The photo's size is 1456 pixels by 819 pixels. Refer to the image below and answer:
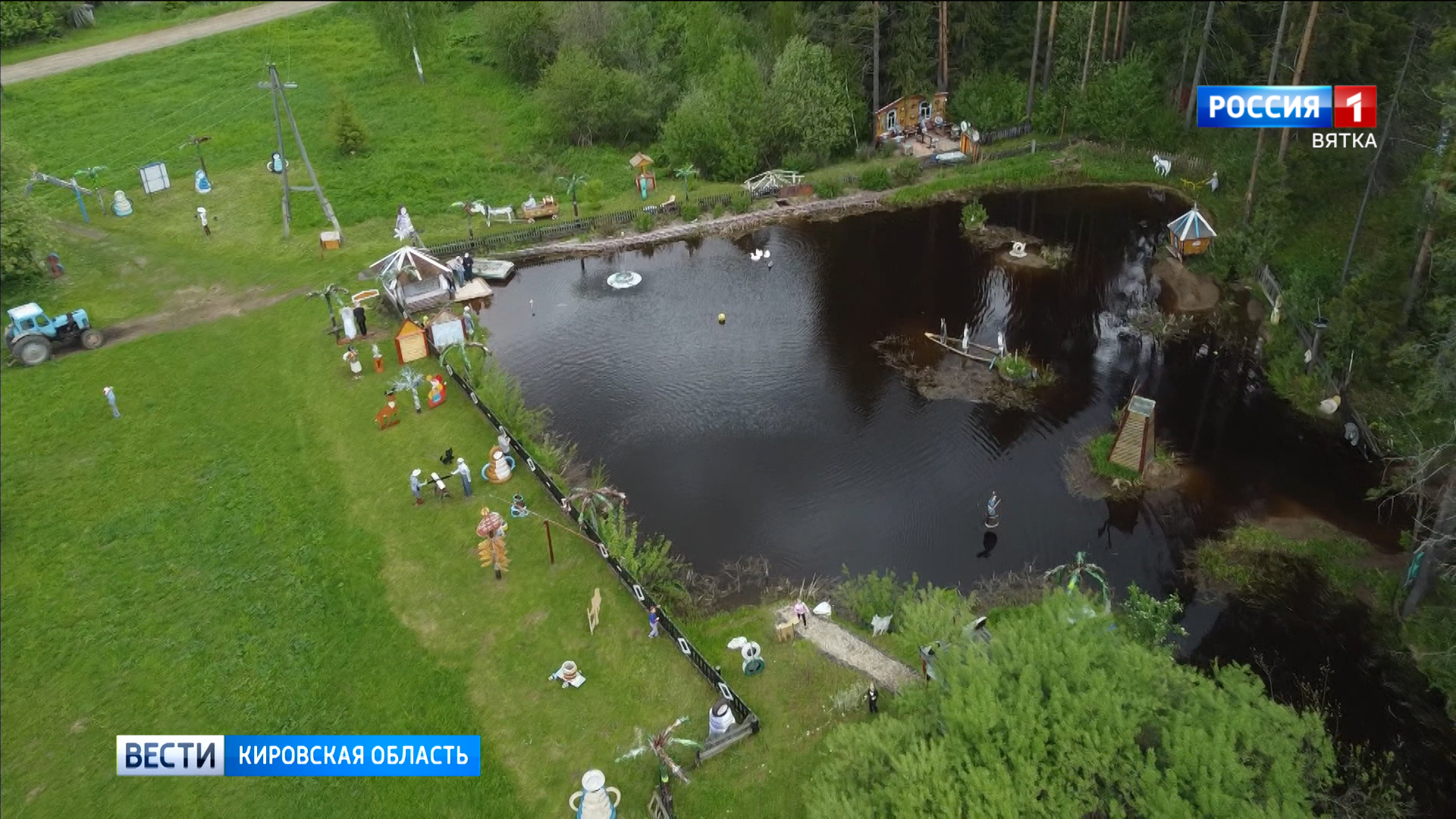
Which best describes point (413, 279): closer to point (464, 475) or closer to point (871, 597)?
point (464, 475)

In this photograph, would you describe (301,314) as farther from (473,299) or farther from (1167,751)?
(1167,751)

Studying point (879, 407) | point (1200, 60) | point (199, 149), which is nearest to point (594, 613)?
point (879, 407)

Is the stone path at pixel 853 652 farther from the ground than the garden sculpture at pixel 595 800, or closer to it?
closer to it

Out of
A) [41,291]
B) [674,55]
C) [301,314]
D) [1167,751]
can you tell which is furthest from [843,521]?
[674,55]

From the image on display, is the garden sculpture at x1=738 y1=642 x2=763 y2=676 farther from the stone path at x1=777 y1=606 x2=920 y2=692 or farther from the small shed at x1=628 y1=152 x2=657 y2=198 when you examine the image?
the small shed at x1=628 y1=152 x2=657 y2=198

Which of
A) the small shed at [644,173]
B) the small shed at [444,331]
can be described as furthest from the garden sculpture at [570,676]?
the small shed at [644,173]

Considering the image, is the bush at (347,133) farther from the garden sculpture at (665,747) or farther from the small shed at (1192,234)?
the garden sculpture at (665,747)
